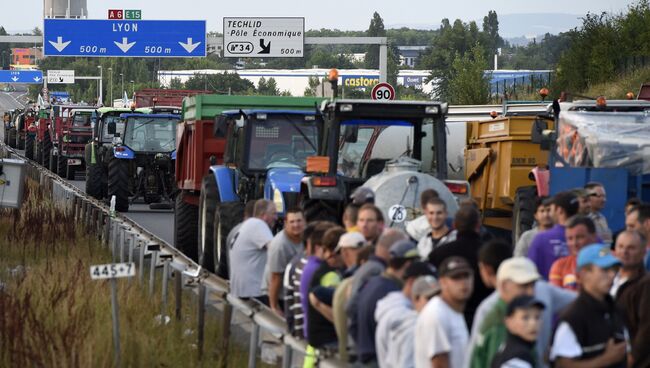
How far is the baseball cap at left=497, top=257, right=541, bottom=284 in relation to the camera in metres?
7.95

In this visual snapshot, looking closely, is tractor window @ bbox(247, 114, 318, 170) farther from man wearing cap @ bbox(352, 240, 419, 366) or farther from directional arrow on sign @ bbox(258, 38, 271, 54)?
directional arrow on sign @ bbox(258, 38, 271, 54)

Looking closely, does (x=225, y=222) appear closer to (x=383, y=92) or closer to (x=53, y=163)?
(x=383, y=92)

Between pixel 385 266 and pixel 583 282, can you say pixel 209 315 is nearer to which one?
pixel 385 266

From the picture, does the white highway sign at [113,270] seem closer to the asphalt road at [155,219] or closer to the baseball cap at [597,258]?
the baseball cap at [597,258]

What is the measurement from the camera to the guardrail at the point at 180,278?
38.2 feet

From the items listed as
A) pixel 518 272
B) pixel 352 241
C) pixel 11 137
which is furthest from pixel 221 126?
pixel 11 137

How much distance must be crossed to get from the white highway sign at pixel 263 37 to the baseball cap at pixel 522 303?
41.6 meters

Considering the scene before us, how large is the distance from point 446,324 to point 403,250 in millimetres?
1490

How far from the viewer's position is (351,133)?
17.5m

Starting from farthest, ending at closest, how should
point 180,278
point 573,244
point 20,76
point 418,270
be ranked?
point 20,76, point 180,278, point 573,244, point 418,270

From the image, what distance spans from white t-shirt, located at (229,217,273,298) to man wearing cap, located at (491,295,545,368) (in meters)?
6.84

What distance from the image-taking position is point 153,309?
16.0 m

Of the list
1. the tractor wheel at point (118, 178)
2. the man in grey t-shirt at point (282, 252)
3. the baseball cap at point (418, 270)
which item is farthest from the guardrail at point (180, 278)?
the tractor wheel at point (118, 178)

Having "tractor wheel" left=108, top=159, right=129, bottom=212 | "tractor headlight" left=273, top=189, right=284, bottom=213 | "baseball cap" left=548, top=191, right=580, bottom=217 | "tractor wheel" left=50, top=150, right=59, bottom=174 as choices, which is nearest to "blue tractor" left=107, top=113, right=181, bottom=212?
"tractor wheel" left=108, top=159, right=129, bottom=212
